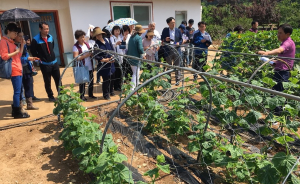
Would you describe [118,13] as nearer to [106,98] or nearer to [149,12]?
[149,12]

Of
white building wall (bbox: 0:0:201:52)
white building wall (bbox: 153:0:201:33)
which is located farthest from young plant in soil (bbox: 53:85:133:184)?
white building wall (bbox: 153:0:201:33)

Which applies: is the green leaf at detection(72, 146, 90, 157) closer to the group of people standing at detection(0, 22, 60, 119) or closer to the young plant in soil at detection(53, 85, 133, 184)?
the young plant in soil at detection(53, 85, 133, 184)

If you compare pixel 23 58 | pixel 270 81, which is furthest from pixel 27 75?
pixel 270 81

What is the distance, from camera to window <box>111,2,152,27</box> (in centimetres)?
877

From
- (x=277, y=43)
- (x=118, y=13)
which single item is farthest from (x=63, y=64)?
(x=277, y=43)

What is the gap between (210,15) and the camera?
2130 centimetres

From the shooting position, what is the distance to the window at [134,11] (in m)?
8.77

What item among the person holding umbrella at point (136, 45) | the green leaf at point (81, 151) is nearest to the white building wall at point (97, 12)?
the person holding umbrella at point (136, 45)

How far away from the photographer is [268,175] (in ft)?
6.16

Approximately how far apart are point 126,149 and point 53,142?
1093mm

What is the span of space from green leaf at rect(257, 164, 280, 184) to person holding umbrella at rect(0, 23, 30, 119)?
3785mm

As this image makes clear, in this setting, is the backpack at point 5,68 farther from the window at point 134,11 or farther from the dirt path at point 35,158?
the window at point 134,11

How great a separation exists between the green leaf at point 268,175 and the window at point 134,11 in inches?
311

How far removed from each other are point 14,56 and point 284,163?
13.2ft
